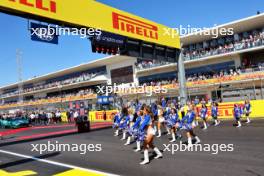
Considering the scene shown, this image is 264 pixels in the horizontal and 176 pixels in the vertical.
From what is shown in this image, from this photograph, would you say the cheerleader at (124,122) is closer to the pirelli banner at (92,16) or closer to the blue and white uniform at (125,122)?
the blue and white uniform at (125,122)

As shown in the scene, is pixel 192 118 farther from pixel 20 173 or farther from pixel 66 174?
pixel 20 173

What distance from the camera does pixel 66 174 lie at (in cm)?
819

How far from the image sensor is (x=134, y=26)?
825 inches

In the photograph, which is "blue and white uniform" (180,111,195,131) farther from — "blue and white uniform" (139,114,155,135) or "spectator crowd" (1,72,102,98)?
"spectator crowd" (1,72,102,98)

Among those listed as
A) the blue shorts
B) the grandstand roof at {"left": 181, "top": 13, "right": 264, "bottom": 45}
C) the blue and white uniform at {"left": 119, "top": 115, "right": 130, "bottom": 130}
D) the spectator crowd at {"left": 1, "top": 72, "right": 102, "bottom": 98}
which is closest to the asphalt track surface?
the blue shorts

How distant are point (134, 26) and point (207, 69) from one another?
18.8 m

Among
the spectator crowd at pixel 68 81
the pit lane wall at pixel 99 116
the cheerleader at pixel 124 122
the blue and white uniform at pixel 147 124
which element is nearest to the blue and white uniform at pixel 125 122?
the cheerleader at pixel 124 122

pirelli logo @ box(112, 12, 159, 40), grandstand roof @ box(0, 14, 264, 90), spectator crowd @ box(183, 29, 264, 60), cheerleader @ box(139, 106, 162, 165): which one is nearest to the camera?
cheerleader @ box(139, 106, 162, 165)

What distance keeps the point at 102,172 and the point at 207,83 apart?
1081 inches

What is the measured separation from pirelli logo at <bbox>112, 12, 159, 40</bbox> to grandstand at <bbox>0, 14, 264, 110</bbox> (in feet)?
25.4

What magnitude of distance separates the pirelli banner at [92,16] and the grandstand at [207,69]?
25.2 ft

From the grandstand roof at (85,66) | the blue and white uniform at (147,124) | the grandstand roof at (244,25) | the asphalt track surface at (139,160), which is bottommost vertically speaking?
the asphalt track surface at (139,160)

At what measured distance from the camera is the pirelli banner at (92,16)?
14.5m

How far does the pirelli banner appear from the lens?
571 inches
